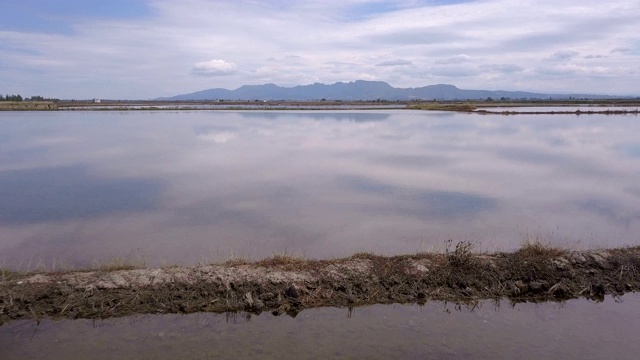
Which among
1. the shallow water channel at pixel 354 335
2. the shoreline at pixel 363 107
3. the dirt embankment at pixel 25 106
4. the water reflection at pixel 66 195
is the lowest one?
the shallow water channel at pixel 354 335

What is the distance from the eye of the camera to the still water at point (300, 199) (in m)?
7.48

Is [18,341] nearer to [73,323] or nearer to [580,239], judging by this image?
[73,323]

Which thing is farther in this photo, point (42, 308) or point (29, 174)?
point (29, 174)

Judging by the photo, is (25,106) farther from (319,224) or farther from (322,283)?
(322,283)

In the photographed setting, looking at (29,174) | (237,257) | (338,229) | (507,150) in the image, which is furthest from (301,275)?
(507,150)

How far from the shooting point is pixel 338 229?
8195 millimetres

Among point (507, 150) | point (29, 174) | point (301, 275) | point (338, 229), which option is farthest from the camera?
point (507, 150)

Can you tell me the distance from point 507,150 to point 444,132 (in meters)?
7.06

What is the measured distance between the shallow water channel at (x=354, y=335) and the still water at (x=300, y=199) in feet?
4.86

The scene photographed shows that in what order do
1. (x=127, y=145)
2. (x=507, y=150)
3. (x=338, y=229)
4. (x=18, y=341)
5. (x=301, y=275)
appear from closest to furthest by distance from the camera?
(x=18, y=341) < (x=301, y=275) < (x=338, y=229) < (x=507, y=150) < (x=127, y=145)

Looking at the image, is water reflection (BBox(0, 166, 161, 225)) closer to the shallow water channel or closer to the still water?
the still water

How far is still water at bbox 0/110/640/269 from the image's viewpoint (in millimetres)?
7480

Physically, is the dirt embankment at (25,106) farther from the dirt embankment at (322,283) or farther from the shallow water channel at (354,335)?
the shallow water channel at (354,335)

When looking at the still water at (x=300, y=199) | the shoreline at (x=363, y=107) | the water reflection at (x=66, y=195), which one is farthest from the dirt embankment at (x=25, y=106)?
the water reflection at (x=66, y=195)
